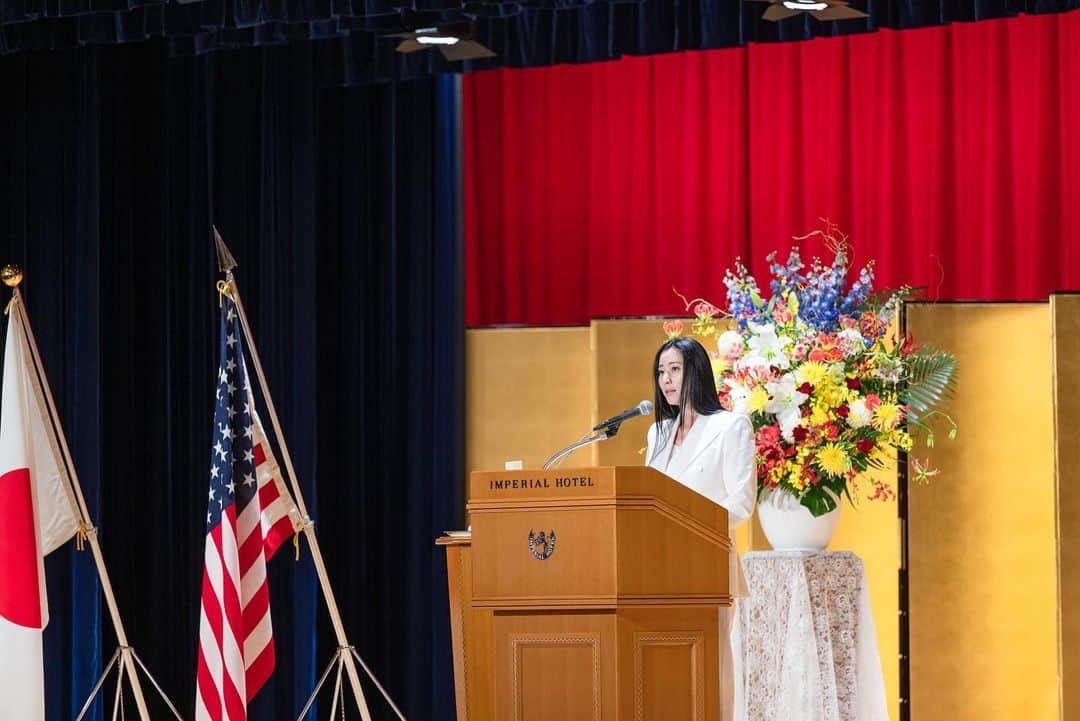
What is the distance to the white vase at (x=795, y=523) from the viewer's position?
6.18m

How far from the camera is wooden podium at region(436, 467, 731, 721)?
429cm

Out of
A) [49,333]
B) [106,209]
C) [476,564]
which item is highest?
[106,209]

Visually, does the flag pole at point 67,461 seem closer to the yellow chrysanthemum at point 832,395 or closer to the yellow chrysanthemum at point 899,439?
the yellow chrysanthemum at point 832,395

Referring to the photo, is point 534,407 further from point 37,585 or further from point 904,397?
point 37,585

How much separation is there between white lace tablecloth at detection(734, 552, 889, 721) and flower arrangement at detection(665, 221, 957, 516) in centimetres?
25

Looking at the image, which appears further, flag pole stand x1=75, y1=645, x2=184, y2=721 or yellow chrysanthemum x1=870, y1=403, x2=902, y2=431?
flag pole stand x1=75, y1=645, x2=184, y2=721

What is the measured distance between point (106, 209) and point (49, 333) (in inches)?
24.3

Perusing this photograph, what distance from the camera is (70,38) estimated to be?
22.4 ft

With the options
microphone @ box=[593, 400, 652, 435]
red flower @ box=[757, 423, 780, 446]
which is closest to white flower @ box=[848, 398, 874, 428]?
red flower @ box=[757, 423, 780, 446]

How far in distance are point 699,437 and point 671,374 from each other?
24 cm

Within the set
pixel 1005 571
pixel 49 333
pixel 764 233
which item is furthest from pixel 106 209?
pixel 1005 571

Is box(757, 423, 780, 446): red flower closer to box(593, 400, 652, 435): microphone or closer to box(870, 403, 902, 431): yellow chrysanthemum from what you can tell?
box(870, 403, 902, 431): yellow chrysanthemum

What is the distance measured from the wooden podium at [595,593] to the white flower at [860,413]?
5.54ft

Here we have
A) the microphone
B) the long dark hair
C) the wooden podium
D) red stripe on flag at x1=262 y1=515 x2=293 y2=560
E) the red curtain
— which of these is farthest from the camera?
the red curtain
